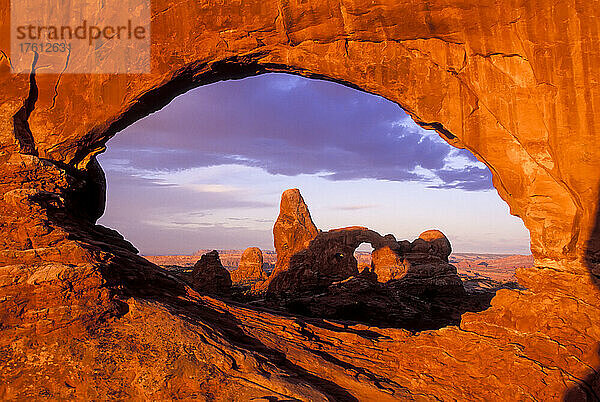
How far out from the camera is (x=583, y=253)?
9750 mm

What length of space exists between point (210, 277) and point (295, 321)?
1824 centimetres

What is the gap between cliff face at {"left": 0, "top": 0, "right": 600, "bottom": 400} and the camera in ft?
22.7

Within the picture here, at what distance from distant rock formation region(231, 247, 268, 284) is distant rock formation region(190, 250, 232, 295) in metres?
18.7

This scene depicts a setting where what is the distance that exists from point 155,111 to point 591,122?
14325 millimetres

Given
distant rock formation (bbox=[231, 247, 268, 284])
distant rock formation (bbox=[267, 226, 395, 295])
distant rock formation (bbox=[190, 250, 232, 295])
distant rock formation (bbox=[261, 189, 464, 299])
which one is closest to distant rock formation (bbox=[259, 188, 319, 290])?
distant rock formation (bbox=[261, 189, 464, 299])

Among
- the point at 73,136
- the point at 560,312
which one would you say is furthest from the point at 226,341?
the point at 73,136

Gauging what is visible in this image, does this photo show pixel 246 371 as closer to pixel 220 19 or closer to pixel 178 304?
pixel 178 304

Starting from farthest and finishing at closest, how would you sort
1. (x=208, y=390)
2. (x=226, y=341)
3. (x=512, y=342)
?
(x=512, y=342) < (x=226, y=341) < (x=208, y=390)

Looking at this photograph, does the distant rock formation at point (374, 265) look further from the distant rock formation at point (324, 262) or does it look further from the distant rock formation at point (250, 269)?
the distant rock formation at point (250, 269)

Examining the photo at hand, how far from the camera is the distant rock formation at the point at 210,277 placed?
2825cm

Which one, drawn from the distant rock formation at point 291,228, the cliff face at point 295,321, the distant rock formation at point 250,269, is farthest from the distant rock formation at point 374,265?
the cliff face at point 295,321

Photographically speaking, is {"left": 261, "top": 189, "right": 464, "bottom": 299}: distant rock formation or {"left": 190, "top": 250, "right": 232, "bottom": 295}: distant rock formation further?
{"left": 261, "top": 189, "right": 464, "bottom": 299}: distant rock formation

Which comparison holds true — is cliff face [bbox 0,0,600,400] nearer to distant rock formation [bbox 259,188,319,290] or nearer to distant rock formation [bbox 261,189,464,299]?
distant rock formation [bbox 261,189,464,299]

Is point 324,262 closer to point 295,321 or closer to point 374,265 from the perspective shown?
point 374,265
